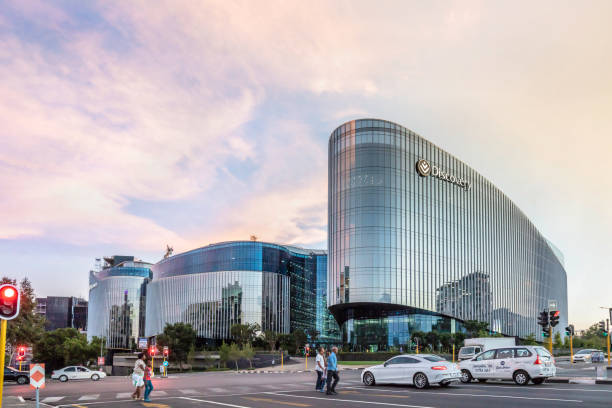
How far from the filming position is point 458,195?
367 ft

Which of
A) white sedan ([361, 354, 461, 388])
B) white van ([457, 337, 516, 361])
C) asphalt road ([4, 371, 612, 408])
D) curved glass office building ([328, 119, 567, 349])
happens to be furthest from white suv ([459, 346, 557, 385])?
curved glass office building ([328, 119, 567, 349])

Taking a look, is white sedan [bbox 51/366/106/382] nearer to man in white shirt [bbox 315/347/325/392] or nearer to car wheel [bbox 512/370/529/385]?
man in white shirt [bbox 315/347/325/392]

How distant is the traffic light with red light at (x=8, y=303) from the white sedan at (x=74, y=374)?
147 ft

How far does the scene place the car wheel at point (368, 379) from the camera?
1046 inches

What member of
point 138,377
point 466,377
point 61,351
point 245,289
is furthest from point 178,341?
point 138,377

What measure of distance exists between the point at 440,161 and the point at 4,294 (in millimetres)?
102994

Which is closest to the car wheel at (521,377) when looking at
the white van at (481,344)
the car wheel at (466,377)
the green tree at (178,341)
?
the car wheel at (466,377)

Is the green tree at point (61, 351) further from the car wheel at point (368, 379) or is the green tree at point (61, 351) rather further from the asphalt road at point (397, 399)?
the car wheel at point (368, 379)

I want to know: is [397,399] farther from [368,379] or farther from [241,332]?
[241,332]

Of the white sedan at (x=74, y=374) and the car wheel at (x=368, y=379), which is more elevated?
the car wheel at (x=368, y=379)

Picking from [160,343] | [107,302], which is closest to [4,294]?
[160,343]

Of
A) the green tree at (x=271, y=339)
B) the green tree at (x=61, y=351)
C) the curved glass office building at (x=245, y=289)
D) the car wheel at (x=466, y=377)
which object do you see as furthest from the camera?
the curved glass office building at (x=245, y=289)

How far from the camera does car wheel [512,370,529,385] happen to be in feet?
84.3

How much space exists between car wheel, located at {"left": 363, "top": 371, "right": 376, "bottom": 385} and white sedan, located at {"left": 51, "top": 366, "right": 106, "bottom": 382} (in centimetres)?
3454
